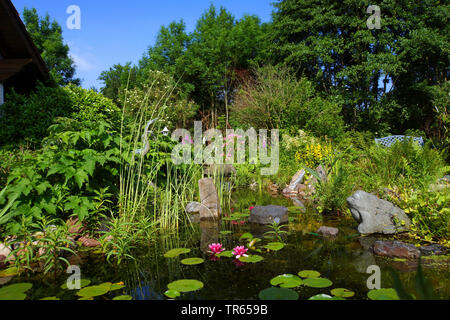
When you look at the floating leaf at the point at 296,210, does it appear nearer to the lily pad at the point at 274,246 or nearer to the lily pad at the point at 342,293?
the lily pad at the point at 274,246

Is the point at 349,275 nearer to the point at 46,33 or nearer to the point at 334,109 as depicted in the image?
the point at 334,109

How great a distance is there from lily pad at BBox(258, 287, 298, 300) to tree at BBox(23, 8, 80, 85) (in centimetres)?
2363

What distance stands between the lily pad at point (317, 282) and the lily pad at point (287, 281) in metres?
0.05

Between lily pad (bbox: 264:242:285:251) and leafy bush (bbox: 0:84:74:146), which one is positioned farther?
leafy bush (bbox: 0:84:74:146)

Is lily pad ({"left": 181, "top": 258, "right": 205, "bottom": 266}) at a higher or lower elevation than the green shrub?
lower

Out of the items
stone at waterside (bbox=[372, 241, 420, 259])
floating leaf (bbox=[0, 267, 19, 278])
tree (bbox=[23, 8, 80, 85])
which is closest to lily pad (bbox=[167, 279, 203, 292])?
floating leaf (bbox=[0, 267, 19, 278])

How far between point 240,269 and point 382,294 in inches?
38.2

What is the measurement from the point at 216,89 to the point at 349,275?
676 inches

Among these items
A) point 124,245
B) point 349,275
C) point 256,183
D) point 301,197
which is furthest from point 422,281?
point 256,183

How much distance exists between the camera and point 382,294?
1.75 m

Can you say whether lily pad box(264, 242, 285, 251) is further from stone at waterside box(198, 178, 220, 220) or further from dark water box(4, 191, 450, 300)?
stone at waterside box(198, 178, 220, 220)

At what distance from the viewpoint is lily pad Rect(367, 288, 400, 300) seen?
170cm

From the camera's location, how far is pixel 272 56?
1412 cm

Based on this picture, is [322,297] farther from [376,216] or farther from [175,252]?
[376,216]
